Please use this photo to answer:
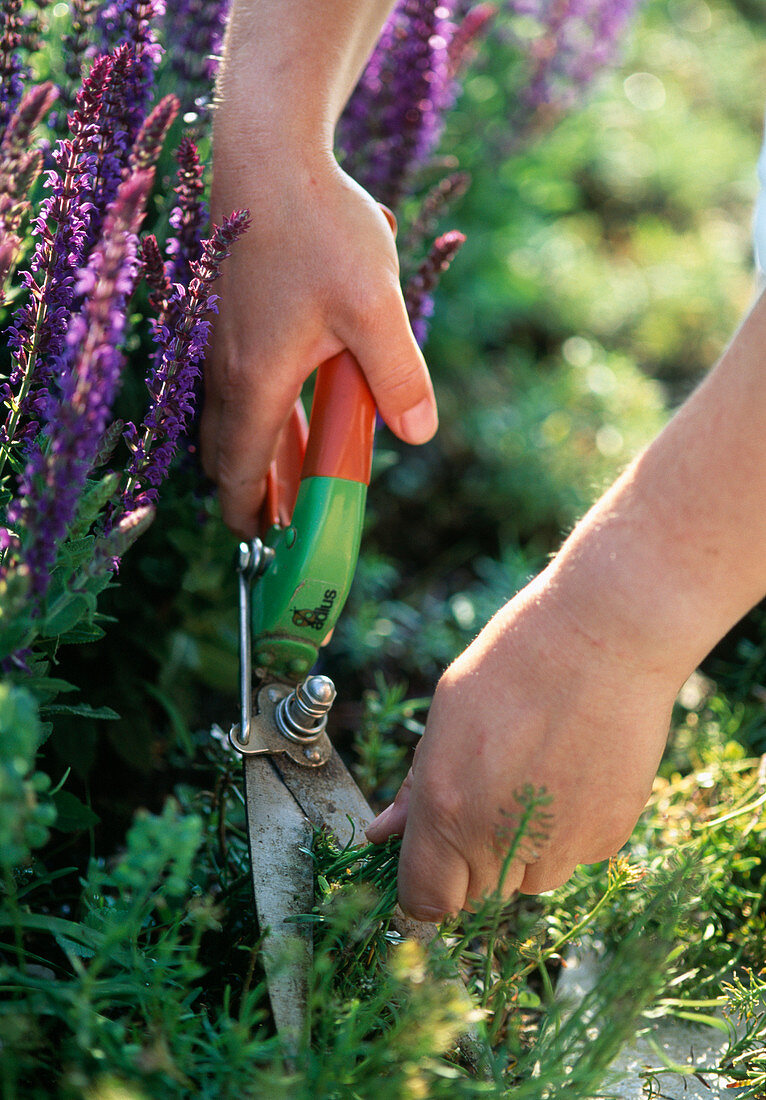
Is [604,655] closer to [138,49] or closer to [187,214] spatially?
[187,214]

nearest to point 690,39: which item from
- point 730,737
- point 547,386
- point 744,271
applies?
point 744,271

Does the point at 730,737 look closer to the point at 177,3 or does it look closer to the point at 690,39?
the point at 177,3

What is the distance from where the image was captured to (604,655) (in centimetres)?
96

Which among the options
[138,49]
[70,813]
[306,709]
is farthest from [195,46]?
[70,813]

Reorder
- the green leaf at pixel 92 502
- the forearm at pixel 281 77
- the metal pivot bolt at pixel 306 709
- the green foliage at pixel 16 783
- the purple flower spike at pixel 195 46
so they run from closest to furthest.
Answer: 1. the green foliage at pixel 16 783
2. the green leaf at pixel 92 502
3. the metal pivot bolt at pixel 306 709
4. the forearm at pixel 281 77
5. the purple flower spike at pixel 195 46

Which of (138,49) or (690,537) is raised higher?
(138,49)

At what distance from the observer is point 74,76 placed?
1391 mm

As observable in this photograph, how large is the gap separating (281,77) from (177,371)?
1.86ft

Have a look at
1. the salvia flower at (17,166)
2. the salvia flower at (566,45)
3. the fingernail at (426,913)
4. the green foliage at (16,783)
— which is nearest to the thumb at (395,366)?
the salvia flower at (17,166)

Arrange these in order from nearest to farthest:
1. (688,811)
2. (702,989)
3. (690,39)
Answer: (702,989) → (688,811) → (690,39)

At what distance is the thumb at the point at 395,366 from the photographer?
49.9 inches

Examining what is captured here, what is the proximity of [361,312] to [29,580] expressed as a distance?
0.65 metres

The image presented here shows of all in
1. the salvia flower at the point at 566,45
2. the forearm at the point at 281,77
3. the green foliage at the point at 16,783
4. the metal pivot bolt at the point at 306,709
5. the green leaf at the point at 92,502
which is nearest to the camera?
the green foliage at the point at 16,783

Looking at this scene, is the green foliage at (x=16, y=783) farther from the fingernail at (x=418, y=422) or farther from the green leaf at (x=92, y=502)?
the fingernail at (x=418, y=422)
